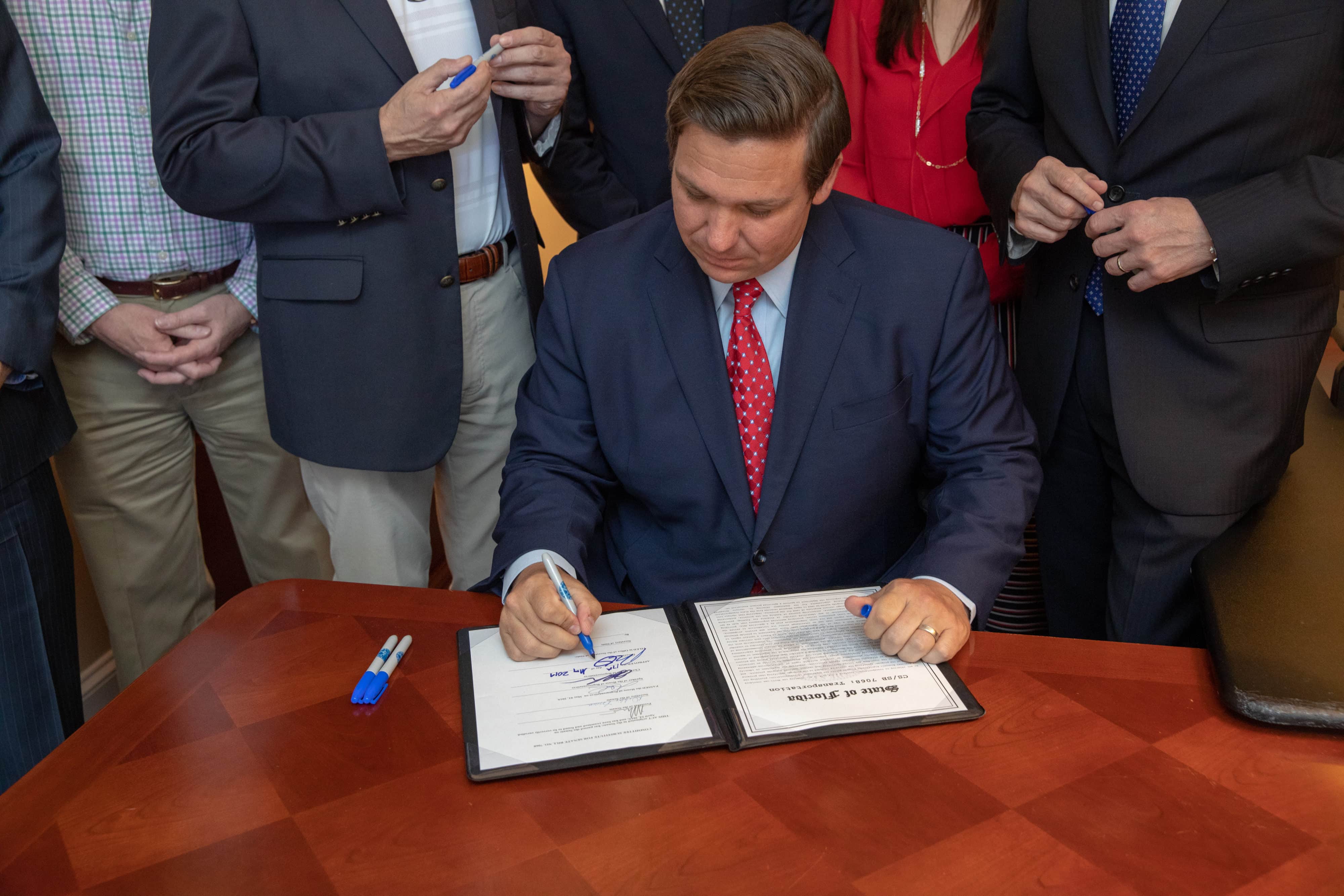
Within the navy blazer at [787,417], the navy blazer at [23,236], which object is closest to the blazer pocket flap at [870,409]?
the navy blazer at [787,417]

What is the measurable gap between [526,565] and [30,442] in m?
1.02

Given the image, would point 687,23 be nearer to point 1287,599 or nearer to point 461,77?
point 461,77

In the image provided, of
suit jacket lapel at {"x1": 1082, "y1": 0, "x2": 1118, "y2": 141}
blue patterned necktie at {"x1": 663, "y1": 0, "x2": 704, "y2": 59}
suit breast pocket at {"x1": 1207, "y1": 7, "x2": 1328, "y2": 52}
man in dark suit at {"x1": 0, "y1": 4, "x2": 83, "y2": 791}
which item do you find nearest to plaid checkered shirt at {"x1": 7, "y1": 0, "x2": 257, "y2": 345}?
man in dark suit at {"x1": 0, "y1": 4, "x2": 83, "y2": 791}

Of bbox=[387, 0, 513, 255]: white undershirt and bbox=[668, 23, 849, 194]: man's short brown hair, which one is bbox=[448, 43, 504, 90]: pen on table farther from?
bbox=[668, 23, 849, 194]: man's short brown hair

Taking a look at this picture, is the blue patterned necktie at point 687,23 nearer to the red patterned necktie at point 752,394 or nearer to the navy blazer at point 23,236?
the red patterned necktie at point 752,394

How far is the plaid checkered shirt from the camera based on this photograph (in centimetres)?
208

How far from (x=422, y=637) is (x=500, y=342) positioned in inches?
37.6

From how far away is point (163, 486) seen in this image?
2.41m

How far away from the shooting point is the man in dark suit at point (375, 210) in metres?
1.91

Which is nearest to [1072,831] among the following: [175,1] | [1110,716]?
[1110,716]

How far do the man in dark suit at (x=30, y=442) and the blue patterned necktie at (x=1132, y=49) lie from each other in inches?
72.0

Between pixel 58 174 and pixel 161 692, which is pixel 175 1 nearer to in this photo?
pixel 58 174

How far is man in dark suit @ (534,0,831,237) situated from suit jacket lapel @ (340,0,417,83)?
43cm

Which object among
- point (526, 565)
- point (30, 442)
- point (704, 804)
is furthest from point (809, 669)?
point (30, 442)
